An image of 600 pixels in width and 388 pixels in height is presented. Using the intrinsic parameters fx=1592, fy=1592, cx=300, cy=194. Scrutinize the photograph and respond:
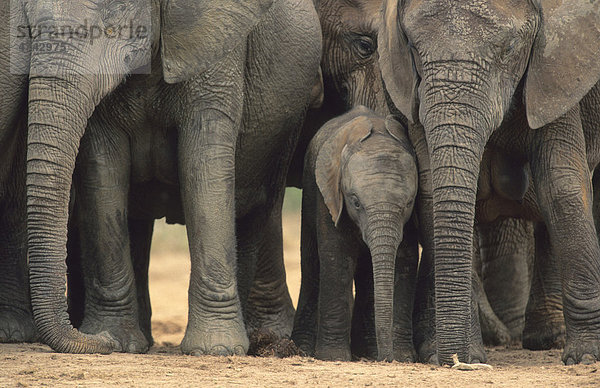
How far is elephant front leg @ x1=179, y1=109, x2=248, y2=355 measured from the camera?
8.46 m

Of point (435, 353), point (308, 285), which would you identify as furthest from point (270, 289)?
point (435, 353)

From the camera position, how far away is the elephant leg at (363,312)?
29.7 ft

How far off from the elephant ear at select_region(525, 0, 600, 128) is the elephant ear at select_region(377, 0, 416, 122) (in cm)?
63

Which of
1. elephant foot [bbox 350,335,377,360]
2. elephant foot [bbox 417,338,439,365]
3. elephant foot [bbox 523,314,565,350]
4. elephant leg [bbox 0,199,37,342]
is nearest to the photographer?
elephant foot [bbox 417,338,439,365]

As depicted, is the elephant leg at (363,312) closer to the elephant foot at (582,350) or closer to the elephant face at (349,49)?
the elephant foot at (582,350)

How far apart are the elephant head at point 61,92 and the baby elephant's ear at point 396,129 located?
1315mm

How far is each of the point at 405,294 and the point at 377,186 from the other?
2.45 ft

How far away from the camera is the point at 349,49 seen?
10305 mm

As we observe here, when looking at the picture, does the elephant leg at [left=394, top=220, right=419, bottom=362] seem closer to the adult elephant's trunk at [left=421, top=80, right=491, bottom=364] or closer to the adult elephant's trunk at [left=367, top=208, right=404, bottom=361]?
the adult elephant's trunk at [left=367, top=208, right=404, bottom=361]

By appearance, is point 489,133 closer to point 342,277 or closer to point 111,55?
point 342,277

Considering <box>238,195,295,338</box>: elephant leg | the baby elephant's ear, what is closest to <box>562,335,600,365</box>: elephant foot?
the baby elephant's ear

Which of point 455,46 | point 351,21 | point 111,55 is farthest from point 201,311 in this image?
point 351,21

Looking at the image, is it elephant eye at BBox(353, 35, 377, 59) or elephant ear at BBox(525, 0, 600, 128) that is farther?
elephant eye at BBox(353, 35, 377, 59)

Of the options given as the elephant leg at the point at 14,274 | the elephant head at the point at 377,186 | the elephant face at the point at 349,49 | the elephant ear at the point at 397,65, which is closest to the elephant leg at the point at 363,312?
the elephant head at the point at 377,186
